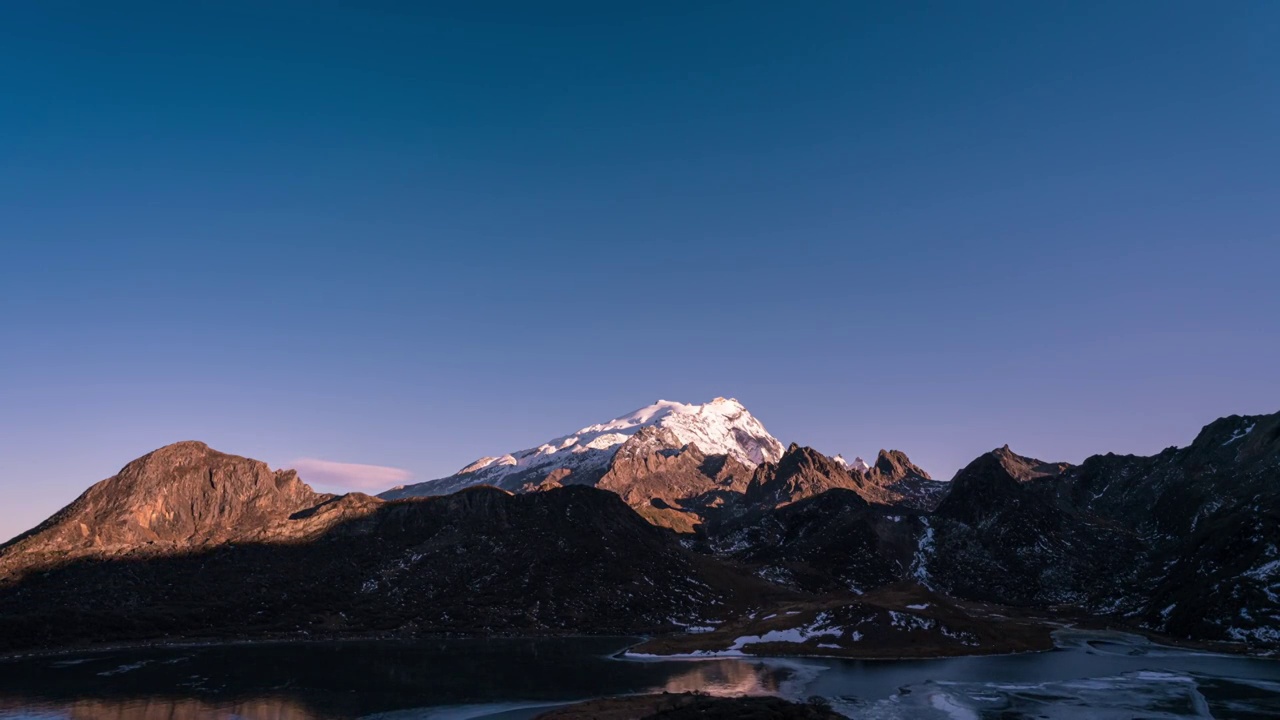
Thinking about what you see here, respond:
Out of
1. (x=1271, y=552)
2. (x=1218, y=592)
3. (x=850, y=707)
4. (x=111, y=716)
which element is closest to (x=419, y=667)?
(x=111, y=716)

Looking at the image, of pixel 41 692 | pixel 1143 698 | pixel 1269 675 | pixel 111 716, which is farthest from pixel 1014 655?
pixel 41 692

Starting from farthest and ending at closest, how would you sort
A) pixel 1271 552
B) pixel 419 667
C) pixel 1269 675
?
1. pixel 1271 552
2. pixel 419 667
3. pixel 1269 675

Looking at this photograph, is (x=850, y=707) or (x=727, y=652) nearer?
(x=850, y=707)

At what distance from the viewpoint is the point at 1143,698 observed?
105 metres

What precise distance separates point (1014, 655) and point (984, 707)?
233ft

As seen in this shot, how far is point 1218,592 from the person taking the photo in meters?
191

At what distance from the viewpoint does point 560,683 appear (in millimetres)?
123438

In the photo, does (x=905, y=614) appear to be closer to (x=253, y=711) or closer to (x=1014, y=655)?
(x=1014, y=655)

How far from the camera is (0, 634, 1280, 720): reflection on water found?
3880 inches

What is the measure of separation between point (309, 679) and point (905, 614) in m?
133

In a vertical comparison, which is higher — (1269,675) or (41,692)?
(41,692)

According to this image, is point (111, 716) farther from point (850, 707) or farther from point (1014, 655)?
point (1014, 655)

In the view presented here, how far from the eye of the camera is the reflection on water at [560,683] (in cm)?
9856

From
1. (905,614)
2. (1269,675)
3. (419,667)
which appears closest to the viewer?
(1269,675)
